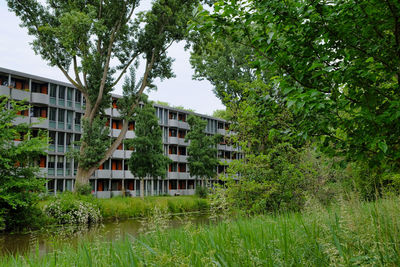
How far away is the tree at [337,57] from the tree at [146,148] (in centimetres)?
3082

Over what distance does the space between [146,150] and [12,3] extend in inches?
687

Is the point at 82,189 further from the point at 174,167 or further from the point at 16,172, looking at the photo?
the point at 174,167

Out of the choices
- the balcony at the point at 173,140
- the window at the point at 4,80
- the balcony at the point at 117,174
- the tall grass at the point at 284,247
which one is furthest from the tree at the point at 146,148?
the tall grass at the point at 284,247

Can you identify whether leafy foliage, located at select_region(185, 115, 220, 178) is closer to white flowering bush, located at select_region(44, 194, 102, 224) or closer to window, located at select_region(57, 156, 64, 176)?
window, located at select_region(57, 156, 64, 176)

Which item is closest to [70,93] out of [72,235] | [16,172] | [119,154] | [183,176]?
[119,154]

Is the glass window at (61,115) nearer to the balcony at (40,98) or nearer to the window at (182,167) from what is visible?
the balcony at (40,98)

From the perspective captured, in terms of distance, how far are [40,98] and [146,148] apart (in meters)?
12.3

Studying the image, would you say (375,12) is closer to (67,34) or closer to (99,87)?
(67,34)

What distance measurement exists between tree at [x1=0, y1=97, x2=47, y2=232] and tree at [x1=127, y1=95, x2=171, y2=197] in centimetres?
1581

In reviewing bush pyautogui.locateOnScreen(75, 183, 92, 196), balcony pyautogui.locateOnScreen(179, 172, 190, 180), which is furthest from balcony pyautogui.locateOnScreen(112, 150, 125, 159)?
bush pyautogui.locateOnScreen(75, 183, 92, 196)

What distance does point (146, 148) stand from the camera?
35219mm

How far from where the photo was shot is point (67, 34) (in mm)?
20609

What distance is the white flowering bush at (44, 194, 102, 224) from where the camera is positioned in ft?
73.0

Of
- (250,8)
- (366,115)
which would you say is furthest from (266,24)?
(366,115)
